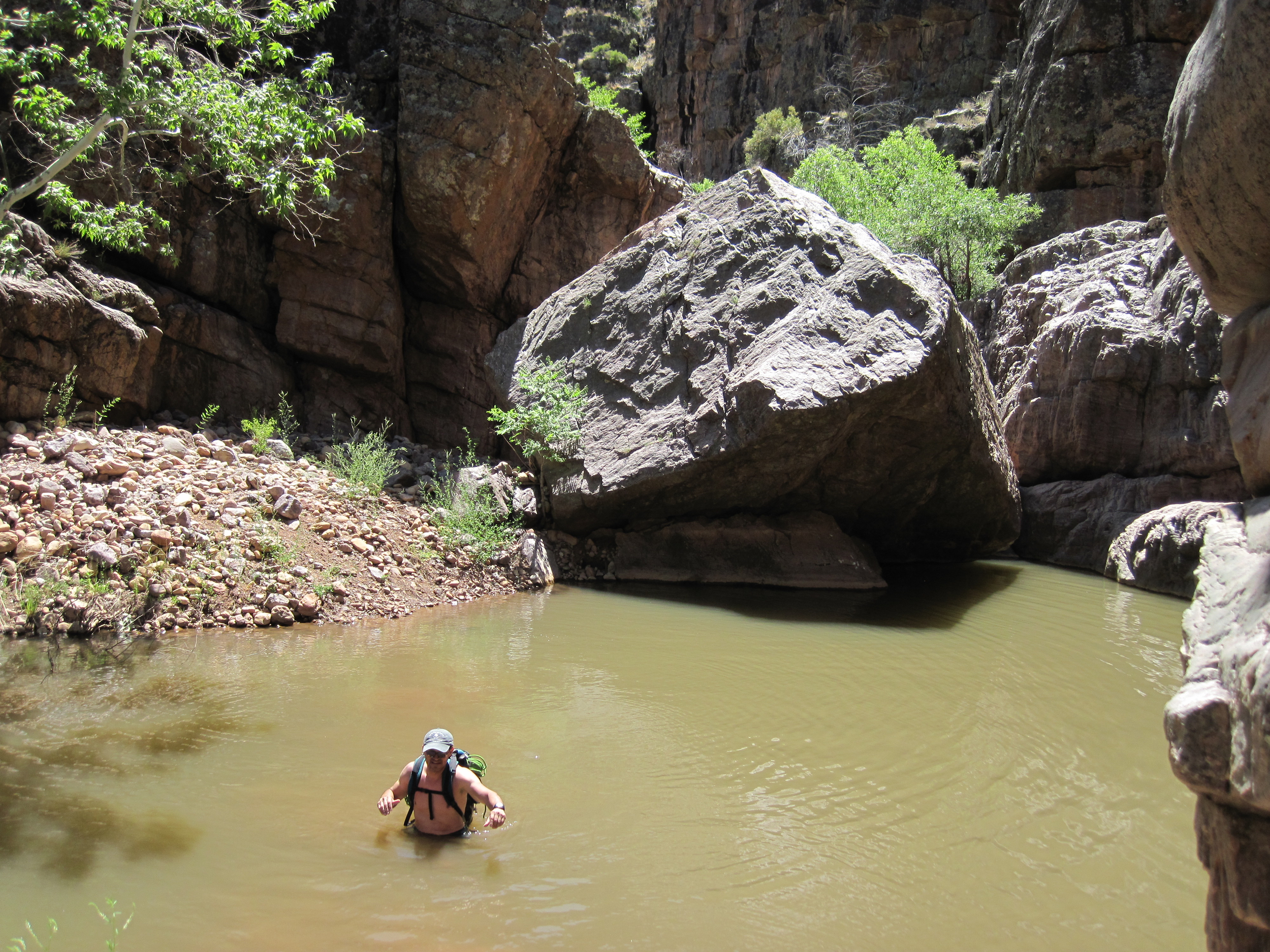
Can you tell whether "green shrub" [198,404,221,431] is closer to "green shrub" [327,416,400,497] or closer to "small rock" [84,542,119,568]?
"green shrub" [327,416,400,497]

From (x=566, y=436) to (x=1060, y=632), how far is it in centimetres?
550

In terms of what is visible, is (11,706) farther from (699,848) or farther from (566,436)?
(566,436)

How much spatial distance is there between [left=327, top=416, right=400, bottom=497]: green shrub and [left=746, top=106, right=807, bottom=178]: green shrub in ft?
91.4

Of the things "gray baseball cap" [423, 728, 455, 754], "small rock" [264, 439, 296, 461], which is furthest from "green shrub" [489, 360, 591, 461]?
"gray baseball cap" [423, 728, 455, 754]

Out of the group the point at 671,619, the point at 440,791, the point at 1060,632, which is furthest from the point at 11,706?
the point at 1060,632

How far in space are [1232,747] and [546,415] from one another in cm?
839

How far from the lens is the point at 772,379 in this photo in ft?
27.2

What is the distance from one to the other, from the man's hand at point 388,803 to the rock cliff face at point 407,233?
9.54 meters

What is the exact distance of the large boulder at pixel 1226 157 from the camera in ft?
8.06

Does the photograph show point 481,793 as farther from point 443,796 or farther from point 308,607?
point 308,607

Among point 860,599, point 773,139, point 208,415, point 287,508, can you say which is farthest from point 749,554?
point 773,139

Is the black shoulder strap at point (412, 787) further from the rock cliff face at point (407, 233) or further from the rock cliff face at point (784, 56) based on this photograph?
the rock cliff face at point (784, 56)

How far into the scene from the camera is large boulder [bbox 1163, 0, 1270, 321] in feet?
8.06

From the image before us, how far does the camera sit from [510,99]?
13031 millimetres
